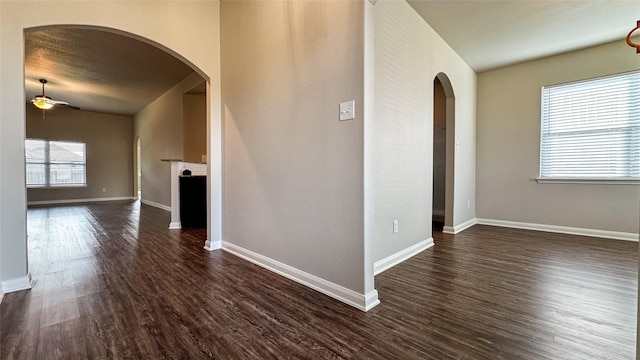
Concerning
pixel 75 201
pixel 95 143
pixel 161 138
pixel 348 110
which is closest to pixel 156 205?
pixel 161 138

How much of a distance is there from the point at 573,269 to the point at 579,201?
2.11 metres

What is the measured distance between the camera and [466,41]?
3773mm

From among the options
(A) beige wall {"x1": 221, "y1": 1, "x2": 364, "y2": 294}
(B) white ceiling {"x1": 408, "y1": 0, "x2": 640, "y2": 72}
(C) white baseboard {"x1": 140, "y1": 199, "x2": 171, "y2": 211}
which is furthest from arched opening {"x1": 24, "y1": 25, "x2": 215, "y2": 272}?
(B) white ceiling {"x1": 408, "y1": 0, "x2": 640, "y2": 72}

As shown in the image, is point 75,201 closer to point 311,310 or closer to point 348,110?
point 311,310

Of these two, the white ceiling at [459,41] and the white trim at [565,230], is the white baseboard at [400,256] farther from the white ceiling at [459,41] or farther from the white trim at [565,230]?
the white ceiling at [459,41]

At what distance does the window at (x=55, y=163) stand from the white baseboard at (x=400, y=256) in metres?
9.90

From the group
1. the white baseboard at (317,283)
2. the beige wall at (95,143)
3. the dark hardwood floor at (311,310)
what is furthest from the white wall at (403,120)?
the beige wall at (95,143)

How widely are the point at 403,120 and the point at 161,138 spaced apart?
657cm

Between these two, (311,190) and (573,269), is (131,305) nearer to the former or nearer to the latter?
(311,190)

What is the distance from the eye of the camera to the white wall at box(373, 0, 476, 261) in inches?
103

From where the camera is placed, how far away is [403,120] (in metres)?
2.96

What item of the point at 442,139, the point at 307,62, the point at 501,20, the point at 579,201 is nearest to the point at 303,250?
the point at 307,62

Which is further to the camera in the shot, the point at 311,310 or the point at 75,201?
the point at 75,201

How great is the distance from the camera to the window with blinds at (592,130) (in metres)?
3.73
